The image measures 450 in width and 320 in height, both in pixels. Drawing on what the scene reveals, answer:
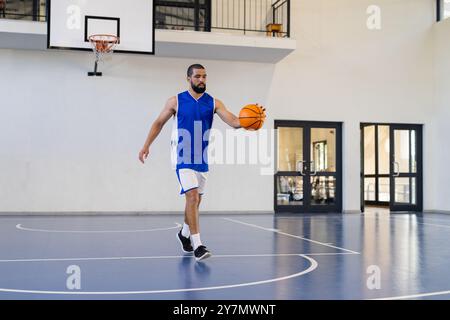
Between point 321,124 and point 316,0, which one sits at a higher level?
point 316,0

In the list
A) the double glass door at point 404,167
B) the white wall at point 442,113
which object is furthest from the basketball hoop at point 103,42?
the white wall at point 442,113

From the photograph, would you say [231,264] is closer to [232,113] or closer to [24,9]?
[232,113]

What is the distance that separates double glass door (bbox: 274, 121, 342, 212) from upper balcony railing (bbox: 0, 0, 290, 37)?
246 cm

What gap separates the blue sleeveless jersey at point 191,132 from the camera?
5.68 m

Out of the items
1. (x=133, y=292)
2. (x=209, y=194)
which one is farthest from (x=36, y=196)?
(x=133, y=292)

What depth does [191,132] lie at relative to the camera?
5676mm

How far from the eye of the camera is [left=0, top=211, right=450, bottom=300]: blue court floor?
3969mm

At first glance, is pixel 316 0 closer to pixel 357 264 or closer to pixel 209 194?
pixel 209 194

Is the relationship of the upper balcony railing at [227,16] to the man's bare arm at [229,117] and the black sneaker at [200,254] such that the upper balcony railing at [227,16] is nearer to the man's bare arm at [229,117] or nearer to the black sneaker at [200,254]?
the man's bare arm at [229,117]

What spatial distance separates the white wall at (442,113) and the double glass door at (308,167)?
8.93ft

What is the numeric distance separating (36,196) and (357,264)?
9068 mm

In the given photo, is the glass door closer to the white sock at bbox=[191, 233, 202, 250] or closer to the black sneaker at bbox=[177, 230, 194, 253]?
the black sneaker at bbox=[177, 230, 194, 253]

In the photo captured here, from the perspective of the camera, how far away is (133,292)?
3895mm

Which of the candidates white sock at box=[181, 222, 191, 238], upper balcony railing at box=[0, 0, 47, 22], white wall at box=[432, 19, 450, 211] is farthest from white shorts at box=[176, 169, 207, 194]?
white wall at box=[432, 19, 450, 211]
